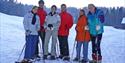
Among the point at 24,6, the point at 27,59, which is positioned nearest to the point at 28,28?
the point at 27,59

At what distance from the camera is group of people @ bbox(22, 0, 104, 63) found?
1166cm

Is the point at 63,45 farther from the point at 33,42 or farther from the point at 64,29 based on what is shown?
the point at 33,42

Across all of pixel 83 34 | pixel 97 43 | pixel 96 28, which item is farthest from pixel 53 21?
pixel 97 43

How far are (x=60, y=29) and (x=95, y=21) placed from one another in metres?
1.50

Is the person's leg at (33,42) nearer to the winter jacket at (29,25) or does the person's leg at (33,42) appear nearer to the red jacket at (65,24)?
the winter jacket at (29,25)

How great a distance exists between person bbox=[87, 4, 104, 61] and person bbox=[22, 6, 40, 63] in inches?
65.2

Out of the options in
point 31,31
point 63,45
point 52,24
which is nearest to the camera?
point 31,31

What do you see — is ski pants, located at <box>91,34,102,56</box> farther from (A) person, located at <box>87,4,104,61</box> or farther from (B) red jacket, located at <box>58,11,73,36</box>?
(B) red jacket, located at <box>58,11,73,36</box>

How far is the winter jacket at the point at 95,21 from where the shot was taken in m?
11.6

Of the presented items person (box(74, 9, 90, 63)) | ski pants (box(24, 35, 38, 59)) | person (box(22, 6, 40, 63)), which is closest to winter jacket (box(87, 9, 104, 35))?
person (box(74, 9, 90, 63))

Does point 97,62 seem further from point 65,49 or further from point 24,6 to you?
point 24,6

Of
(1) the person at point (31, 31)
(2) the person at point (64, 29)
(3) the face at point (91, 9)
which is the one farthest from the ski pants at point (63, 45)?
(3) the face at point (91, 9)

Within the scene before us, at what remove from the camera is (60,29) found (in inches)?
505

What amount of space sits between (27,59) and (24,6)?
9224 centimetres
